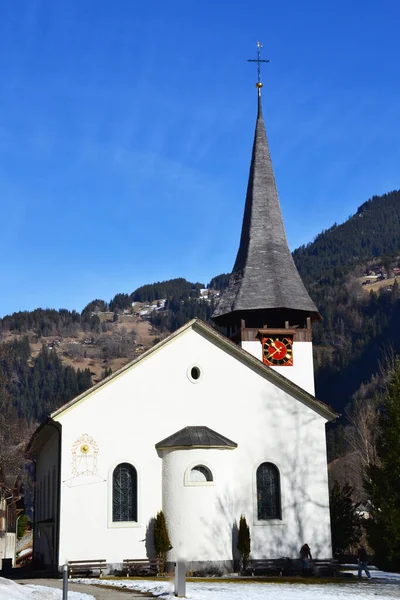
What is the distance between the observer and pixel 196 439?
29359mm

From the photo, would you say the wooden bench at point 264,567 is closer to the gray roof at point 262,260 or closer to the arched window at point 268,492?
the arched window at point 268,492

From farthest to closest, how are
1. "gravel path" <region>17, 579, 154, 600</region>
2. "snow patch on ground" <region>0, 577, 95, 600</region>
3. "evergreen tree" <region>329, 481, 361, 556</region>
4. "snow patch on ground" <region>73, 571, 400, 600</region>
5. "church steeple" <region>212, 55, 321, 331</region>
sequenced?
"church steeple" <region>212, 55, 321, 331</region>, "evergreen tree" <region>329, 481, 361, 556</region>, "snow patch on ground" <region>73, 571, 400, 600</region>, "gravel path" <region>17, 579, 154, 600</region>, "snow patch on ground" <region>0, 577, 95, 600</region>

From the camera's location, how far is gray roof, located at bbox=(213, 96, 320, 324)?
1497 inches

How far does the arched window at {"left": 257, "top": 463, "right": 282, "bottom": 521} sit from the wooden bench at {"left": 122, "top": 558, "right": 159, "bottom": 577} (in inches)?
178

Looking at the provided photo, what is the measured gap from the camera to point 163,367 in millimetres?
30641

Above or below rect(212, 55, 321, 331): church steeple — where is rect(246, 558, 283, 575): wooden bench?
below

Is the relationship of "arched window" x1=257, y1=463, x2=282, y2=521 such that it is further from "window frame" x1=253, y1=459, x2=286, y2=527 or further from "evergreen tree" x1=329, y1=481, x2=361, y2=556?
"evergreen tree" x1=329, y1=481, x2=361, y2=556

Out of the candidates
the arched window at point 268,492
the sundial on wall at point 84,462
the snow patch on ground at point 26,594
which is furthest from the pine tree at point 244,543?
the snow patch on ground at point 26,594

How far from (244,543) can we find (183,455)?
3.83 metres

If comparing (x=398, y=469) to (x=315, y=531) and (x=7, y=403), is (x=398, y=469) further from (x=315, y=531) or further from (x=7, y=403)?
(x=7, y=403)

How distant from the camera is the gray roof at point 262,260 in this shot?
38.0 m

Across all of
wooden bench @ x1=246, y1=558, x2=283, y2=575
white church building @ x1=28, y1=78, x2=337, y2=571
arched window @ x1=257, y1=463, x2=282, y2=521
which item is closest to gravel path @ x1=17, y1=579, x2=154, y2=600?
white church building @ x1=28, y1=78, x2=337, y2=571

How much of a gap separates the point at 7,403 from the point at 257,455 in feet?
67.1

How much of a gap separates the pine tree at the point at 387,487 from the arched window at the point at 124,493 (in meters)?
8.74
